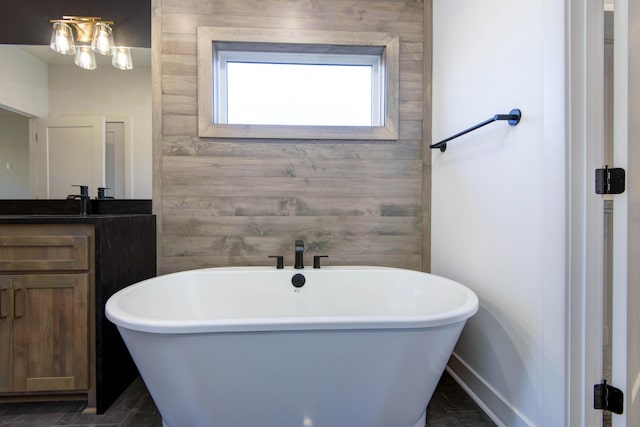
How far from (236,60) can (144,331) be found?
5.90 ft

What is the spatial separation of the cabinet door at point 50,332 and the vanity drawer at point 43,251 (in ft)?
0.15

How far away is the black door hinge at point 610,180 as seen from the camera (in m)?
0.95

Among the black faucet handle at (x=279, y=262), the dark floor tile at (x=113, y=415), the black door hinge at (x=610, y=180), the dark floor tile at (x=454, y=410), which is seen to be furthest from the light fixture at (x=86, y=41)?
the dark floor tile at (x=454, y=410)

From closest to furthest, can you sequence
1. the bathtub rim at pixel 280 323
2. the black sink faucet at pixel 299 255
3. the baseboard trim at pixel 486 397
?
1. the bathtub rim at pixel 280 323
2. the baseboard trim at pixel 486 397
3. the black sink faucet at pixel 299 255

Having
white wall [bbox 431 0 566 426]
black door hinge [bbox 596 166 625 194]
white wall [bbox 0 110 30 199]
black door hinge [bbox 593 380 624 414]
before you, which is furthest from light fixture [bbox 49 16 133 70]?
black door hinge [bbox 593 380 624 414]

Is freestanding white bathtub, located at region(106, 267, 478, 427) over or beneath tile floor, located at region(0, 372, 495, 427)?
over

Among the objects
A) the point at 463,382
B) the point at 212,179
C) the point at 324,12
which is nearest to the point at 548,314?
the point at 463,382

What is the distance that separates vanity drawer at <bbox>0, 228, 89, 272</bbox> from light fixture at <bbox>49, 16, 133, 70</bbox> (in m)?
A: 1.15

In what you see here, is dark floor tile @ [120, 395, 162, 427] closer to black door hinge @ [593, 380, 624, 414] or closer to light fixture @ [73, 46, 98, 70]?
black door hinge @ [593, 380, 624, 414]

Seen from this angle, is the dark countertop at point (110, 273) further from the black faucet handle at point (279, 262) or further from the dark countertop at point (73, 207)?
the black faucet handle at point (279, 262)

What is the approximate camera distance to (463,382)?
1586 millimetres

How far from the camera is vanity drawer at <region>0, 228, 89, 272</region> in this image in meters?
1.35

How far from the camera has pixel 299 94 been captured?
6.82 ft

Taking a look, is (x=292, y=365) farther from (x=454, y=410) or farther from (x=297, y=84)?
(x=297, y=84)
